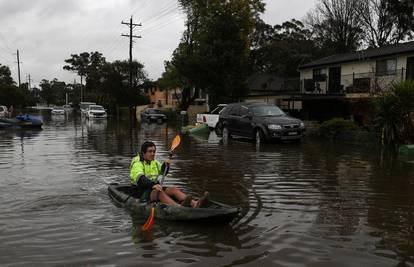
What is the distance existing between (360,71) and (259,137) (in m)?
15.1

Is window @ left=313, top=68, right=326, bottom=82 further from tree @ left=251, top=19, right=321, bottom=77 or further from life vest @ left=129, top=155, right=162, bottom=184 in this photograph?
life vest @ left=129, top=155, right=162, bottom=184

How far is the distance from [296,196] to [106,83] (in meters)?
58.8

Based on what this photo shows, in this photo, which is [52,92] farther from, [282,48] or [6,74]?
[282,48]

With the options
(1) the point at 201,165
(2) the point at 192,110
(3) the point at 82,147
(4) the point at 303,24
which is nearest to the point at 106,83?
(2) the point at 192,110

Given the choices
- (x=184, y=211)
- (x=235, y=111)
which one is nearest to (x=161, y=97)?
(x=235, y=111)

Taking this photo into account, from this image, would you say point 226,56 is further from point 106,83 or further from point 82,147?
point 106,83

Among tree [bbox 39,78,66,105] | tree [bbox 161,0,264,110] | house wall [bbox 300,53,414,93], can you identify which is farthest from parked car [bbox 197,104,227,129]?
tree [bbox 39,78,66,105]

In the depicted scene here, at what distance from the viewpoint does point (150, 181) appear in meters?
7.54

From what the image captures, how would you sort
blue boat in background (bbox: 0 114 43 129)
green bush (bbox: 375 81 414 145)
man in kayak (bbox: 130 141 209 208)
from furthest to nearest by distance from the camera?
blue boat in background (bbox: 0 114 43 129) → green bush (bbox: 375 81 414 145) → man in kayak (bbox: 130 141 209 208)

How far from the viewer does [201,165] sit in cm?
1371

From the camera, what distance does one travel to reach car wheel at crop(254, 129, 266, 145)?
19734 mm

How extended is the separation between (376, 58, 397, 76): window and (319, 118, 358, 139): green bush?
31.6ft

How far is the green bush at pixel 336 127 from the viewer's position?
21.2m

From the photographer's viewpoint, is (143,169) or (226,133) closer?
(143,169)
